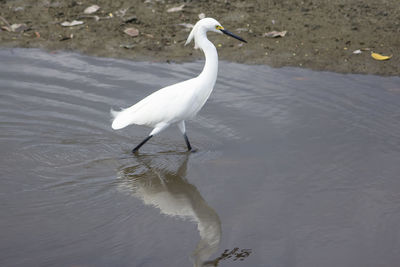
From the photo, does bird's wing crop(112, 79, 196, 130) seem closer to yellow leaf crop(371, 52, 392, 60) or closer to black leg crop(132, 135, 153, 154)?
black leg crop(132, 135, 153, 154)

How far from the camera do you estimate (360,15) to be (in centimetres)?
843

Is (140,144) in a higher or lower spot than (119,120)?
lower

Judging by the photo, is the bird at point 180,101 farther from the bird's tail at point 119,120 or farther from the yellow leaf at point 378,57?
the yellow leaf at point 378,57

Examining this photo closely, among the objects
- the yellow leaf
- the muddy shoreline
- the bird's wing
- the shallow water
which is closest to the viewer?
the shallow water

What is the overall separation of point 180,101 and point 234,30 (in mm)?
3360

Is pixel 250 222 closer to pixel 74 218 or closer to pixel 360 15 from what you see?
pixel 74 218

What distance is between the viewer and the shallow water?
365cm

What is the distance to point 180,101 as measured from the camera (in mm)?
5090

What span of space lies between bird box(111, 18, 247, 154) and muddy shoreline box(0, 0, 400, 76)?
2.24m

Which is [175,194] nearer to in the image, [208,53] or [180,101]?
[180,101]

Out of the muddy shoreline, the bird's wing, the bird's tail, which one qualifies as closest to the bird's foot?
the bird's wing

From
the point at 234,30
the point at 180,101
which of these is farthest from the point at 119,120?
the point at 234,30

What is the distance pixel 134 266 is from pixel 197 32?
264 cm

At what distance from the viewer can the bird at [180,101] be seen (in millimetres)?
5090
